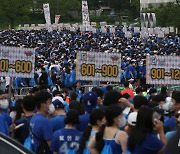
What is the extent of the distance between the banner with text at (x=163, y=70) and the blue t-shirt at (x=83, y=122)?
7.07 m

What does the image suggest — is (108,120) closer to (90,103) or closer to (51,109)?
(51,109)

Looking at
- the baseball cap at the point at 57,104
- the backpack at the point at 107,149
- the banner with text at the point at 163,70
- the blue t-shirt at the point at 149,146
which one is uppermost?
the banner with text at the point at 163,70

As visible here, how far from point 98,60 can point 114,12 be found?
122378 mm

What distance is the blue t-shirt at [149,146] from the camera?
23.1 ft

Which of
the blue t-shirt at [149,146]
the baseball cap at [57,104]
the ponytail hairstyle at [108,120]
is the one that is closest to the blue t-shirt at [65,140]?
the ponytail hairstyle at [108,120]

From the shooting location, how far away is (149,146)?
7.07 meters

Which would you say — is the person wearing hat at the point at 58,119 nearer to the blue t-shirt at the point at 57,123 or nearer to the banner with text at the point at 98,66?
the blue t-shirt at the point at 57,123

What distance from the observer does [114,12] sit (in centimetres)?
13750

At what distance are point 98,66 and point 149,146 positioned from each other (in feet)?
28.4

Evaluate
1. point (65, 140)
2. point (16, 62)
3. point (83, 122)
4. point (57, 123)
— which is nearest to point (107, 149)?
point (65, 140)

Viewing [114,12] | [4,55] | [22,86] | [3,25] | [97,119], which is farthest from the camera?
[114,12]

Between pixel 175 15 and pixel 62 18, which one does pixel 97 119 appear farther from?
pixel 62 18

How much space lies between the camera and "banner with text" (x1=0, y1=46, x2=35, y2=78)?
1494 centimetres

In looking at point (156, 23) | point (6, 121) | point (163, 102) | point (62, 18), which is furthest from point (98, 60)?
point (62, 18)
